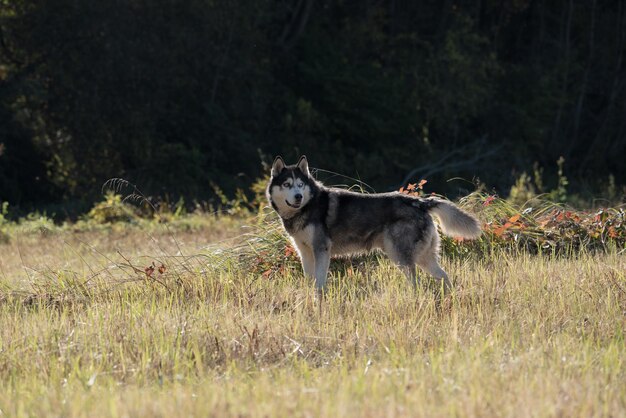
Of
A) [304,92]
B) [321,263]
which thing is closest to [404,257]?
[321,263]

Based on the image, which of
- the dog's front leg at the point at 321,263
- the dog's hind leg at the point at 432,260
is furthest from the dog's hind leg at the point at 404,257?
the dog's front leg at the point at 321,263

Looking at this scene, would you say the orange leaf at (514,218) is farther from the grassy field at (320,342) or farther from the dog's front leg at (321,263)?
the dog's front leg at (321,263)

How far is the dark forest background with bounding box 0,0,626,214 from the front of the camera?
24.0m

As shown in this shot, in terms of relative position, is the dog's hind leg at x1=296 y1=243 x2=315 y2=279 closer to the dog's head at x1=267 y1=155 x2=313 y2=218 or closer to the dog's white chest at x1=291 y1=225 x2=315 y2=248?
the dog's white chest at x1=291 y1=225 x2=315 y2=248

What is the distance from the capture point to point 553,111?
3228 cm

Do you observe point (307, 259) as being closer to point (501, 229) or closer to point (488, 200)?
point (501, 229)

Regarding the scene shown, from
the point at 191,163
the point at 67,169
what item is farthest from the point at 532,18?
the point at 67,169

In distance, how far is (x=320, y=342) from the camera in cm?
703

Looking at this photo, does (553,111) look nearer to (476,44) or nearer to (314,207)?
(476,44)

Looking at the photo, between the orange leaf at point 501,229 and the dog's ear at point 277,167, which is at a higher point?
the dog's ear at point 277,167

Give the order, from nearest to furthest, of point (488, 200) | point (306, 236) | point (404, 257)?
1. point (404, 257)
2. point (306, 236)
3. point (488, 200)

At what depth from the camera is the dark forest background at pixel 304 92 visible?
944 inches

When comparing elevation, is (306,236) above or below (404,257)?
above

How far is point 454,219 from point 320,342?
2678 mm
